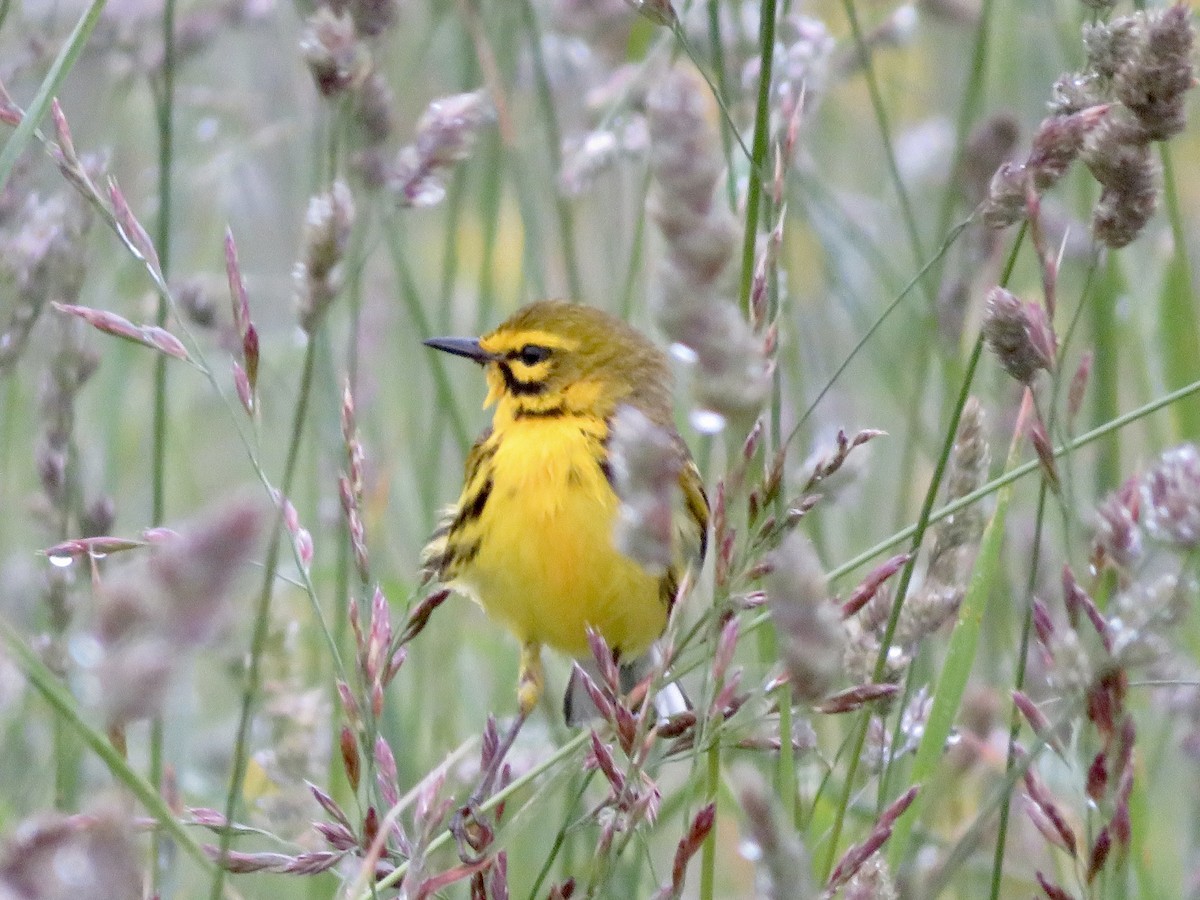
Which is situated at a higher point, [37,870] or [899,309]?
[899,309]

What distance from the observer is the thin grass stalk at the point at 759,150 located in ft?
3.79

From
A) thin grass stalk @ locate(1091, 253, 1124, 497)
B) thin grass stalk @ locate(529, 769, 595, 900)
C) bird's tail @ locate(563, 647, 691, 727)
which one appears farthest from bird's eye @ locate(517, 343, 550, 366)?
thin grass stalk @ locate(529, 769, 595, 900)

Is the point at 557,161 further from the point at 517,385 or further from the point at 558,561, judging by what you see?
the point at 558,561

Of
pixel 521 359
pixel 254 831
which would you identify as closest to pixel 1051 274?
pixel 254 831

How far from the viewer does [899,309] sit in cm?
267

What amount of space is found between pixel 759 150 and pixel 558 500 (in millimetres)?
943

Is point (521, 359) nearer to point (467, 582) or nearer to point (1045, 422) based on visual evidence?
point (467, 582)

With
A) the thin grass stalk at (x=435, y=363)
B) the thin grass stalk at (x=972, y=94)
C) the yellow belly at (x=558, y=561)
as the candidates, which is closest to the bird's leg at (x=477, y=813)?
the yellow belly at (x=558, y=561)

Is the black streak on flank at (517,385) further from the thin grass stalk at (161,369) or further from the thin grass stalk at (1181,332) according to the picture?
the thin grass stalk at (1181,332)

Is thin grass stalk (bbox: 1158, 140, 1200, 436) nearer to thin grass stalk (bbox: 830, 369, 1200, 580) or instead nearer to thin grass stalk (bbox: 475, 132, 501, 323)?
thin grass stalk (bbox: 830, 369, 1200, 580)

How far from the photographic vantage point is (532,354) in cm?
237

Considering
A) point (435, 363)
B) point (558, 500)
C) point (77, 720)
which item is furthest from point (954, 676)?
point (435, 363)

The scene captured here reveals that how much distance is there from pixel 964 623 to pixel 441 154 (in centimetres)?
62

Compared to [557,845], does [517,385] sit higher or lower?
higher
